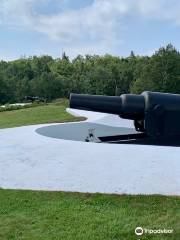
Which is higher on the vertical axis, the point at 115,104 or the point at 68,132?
the point at 115,104

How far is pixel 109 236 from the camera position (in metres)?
4.07

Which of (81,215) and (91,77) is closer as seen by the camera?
(81,215)

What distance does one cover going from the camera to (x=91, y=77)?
5556 centimetres

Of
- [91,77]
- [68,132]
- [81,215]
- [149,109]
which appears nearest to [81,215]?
[81,215]

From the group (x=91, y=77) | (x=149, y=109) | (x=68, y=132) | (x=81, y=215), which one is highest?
(x=149, y=109)

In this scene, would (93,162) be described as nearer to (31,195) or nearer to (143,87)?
(31,195)

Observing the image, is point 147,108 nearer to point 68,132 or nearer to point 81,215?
point 81,215

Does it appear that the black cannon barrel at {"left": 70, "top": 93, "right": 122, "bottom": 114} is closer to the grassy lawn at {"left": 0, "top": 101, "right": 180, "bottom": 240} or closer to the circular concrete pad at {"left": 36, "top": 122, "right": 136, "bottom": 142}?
the circular concrete pad at {"left": 36, "top": 122, "right": 136, "bottom": 142}

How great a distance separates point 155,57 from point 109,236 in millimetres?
37315

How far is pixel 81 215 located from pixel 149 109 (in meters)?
2.31

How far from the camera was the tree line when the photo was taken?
39.7 meters

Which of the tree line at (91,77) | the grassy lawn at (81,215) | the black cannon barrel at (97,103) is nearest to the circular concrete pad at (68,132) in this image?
the black cannon barrel at (97,103)

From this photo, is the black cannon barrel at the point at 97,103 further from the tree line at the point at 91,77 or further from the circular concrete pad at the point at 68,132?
the tree line at the point at 91,77

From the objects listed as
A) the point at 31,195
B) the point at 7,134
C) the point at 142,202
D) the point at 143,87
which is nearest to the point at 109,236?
the point at 142,202
